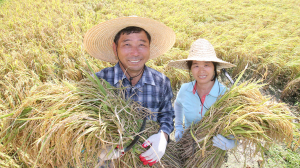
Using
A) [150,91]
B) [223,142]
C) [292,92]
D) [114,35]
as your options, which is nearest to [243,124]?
[223,142]

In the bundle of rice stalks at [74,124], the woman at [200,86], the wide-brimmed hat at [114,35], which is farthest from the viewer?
the woman at [200,86]

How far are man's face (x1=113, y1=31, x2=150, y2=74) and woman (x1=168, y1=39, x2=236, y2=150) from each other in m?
0.40

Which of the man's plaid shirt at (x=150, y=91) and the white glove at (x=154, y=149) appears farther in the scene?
the man's plaid shirt at (x=150, y=91)

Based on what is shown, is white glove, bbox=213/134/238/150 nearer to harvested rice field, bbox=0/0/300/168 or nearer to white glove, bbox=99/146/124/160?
harvested rice field, bbox=0/0/300/168

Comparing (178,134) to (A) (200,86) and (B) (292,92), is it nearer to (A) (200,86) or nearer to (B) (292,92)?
(A) (200,86)

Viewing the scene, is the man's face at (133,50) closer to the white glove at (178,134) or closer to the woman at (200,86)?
the woman at (200,86)

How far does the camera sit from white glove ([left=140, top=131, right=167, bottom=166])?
1.07m

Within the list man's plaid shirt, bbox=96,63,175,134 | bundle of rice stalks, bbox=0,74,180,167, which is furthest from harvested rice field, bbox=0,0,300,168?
man's plaid shirt, bbox=96,63,175,134

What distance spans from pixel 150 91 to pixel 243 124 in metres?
0.71

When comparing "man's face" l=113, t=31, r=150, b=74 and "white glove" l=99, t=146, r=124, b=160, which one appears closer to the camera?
"white glove" l=99, t=146, r=124, b=160

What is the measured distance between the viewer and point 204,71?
1394 mm

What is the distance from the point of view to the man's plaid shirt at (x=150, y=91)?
1347 millimetres

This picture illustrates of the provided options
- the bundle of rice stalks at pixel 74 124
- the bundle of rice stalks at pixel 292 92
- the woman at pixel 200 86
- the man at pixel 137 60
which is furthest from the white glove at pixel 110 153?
the bundle of rice stalks at pixel 292 92

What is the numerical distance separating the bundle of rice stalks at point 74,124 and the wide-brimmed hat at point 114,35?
0.48 meters
